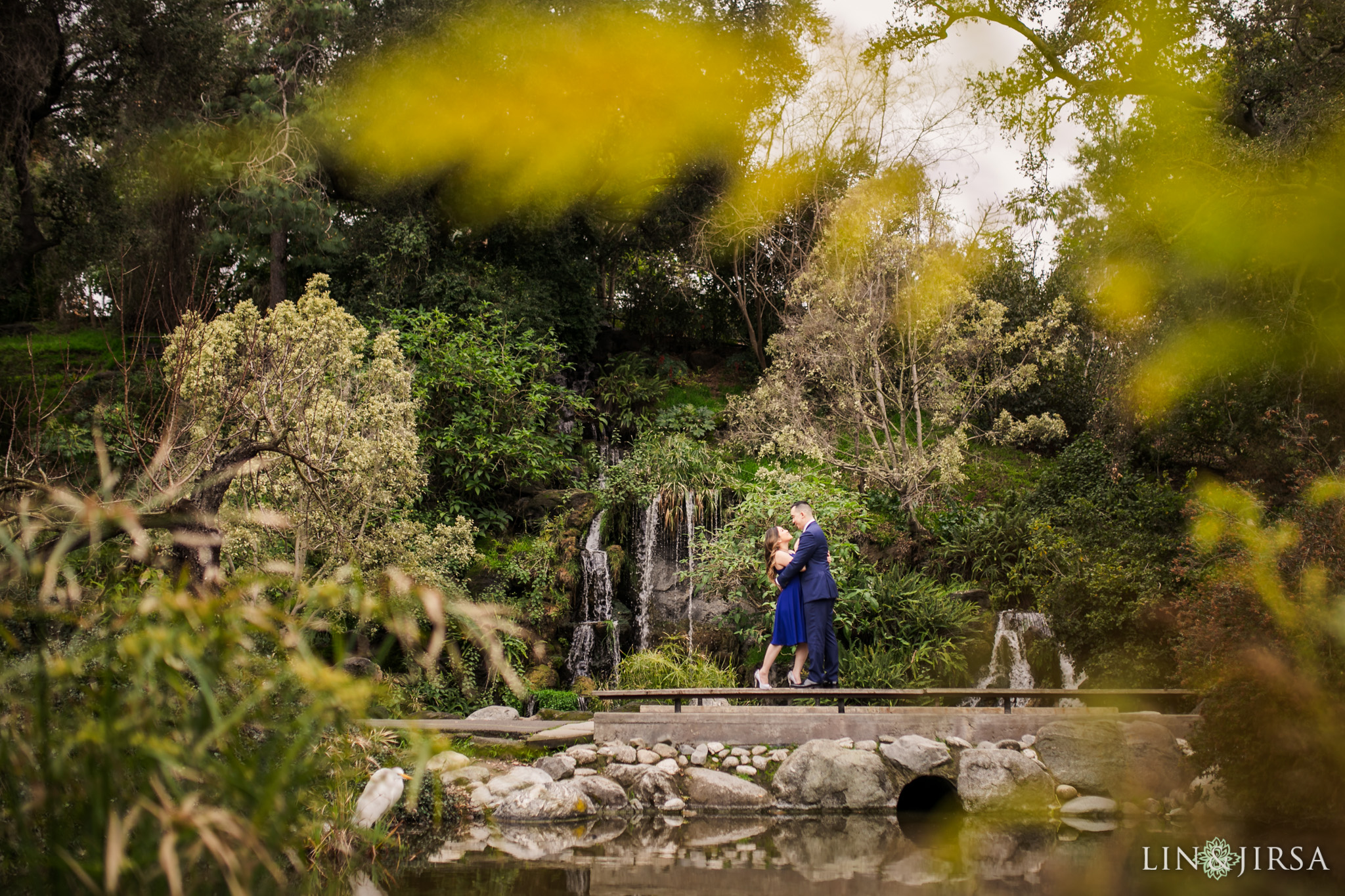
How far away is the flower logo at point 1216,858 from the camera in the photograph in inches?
192

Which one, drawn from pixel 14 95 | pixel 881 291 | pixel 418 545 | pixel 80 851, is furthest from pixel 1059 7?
pixel 14 95

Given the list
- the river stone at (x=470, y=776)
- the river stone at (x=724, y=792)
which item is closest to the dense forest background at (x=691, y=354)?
the river stone at (x=470, y=776)

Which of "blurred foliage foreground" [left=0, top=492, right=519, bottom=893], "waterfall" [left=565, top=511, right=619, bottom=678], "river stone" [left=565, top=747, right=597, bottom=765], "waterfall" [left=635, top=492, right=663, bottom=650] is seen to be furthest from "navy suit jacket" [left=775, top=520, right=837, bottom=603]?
"blurred foliage foreground" [left=0, top=492, right=519, bottom=893]

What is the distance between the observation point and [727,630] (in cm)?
1134

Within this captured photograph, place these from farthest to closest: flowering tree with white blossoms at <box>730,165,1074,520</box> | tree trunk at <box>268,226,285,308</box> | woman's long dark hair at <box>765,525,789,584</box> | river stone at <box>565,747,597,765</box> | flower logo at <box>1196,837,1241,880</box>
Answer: tree trunk at <box>268,226,285,308</box>, flowering tree with white blossoms at <box>730,165,1074,520</box>, woman's long dark hair at <box>765,525,789,584</box>, river stone at <box>565,747,597,765</box>, flower logo at <box>1196,837,1241,880</box>

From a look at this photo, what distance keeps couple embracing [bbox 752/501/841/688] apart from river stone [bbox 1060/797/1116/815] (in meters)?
2.27

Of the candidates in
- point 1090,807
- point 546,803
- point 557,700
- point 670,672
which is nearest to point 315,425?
point 557,700

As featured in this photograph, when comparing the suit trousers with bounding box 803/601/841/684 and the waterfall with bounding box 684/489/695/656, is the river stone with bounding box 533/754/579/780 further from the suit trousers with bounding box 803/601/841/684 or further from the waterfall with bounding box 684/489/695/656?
the waterfall with bounding box 684/489/695/656

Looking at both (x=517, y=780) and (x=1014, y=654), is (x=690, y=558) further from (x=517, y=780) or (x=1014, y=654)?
(x=517, y=780)

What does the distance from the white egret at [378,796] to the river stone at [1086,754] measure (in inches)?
201

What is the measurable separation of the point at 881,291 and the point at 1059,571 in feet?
16.5

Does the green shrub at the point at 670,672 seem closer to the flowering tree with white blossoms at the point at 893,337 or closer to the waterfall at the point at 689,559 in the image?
the waterfall at the point at 689,559

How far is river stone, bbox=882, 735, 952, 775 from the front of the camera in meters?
7.09

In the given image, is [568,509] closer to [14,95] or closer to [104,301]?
[14,95]
